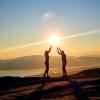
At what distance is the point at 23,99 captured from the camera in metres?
17.7

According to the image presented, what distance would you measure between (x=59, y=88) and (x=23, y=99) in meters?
3.02

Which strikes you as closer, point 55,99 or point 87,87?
point 55,99

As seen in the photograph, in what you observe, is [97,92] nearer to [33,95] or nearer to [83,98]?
[83,98]

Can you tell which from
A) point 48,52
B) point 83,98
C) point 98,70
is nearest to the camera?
point 83,98

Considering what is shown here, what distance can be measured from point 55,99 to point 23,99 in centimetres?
197

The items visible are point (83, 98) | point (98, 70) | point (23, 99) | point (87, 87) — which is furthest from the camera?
point (98, 70)

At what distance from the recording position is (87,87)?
1939 cm

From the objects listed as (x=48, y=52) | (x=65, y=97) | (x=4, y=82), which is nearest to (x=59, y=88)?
(x=65, y=97)

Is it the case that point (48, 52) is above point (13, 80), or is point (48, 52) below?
above

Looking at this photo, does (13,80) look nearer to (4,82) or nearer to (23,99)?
(4,82)

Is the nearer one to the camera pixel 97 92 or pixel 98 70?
pixel 97 92

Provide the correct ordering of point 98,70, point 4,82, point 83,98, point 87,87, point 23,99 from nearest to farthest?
point 83,98 < point 23,99 < point 87,87 < point 4,82 < point 98,70

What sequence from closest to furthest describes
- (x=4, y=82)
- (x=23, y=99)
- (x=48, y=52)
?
1. (x=23, y=99)
2. (x=48, y=52)
3. (x=4, y=82)

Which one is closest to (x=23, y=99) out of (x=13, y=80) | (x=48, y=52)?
(x=48, y=52)
